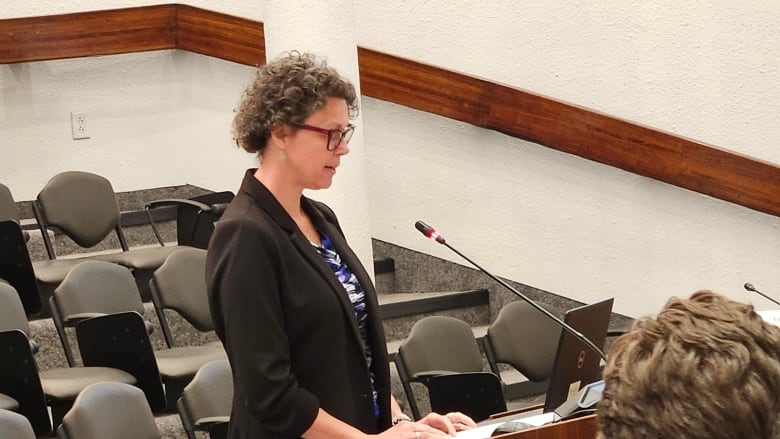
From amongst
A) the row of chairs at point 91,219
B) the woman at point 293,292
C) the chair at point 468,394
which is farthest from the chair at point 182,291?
the woman at point 293,292

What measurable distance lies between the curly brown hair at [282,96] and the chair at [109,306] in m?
1.72

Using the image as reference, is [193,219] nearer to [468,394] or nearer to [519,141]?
[519,141]

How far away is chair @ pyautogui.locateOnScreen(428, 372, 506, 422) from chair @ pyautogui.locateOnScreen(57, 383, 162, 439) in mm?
870

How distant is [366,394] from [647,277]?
241 centimetres

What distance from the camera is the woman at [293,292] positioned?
71.1 inches

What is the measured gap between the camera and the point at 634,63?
4160 mm

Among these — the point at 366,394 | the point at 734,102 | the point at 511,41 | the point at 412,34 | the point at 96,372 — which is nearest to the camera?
the point at 366,394

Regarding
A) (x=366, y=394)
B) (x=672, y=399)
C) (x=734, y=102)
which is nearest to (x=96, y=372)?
(x=366, y=394)

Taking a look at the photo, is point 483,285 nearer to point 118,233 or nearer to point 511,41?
point 511,41

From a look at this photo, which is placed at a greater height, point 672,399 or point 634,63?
point 634,63

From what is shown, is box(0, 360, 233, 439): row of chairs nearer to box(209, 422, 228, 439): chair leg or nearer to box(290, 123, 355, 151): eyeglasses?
box(209, 422, 228, 439): chair leg

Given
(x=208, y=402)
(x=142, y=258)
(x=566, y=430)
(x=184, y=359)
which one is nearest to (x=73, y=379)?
(x=184, y=359)

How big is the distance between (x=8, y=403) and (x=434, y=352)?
1264mm

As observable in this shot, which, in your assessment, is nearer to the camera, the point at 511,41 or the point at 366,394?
the point at 366,394
